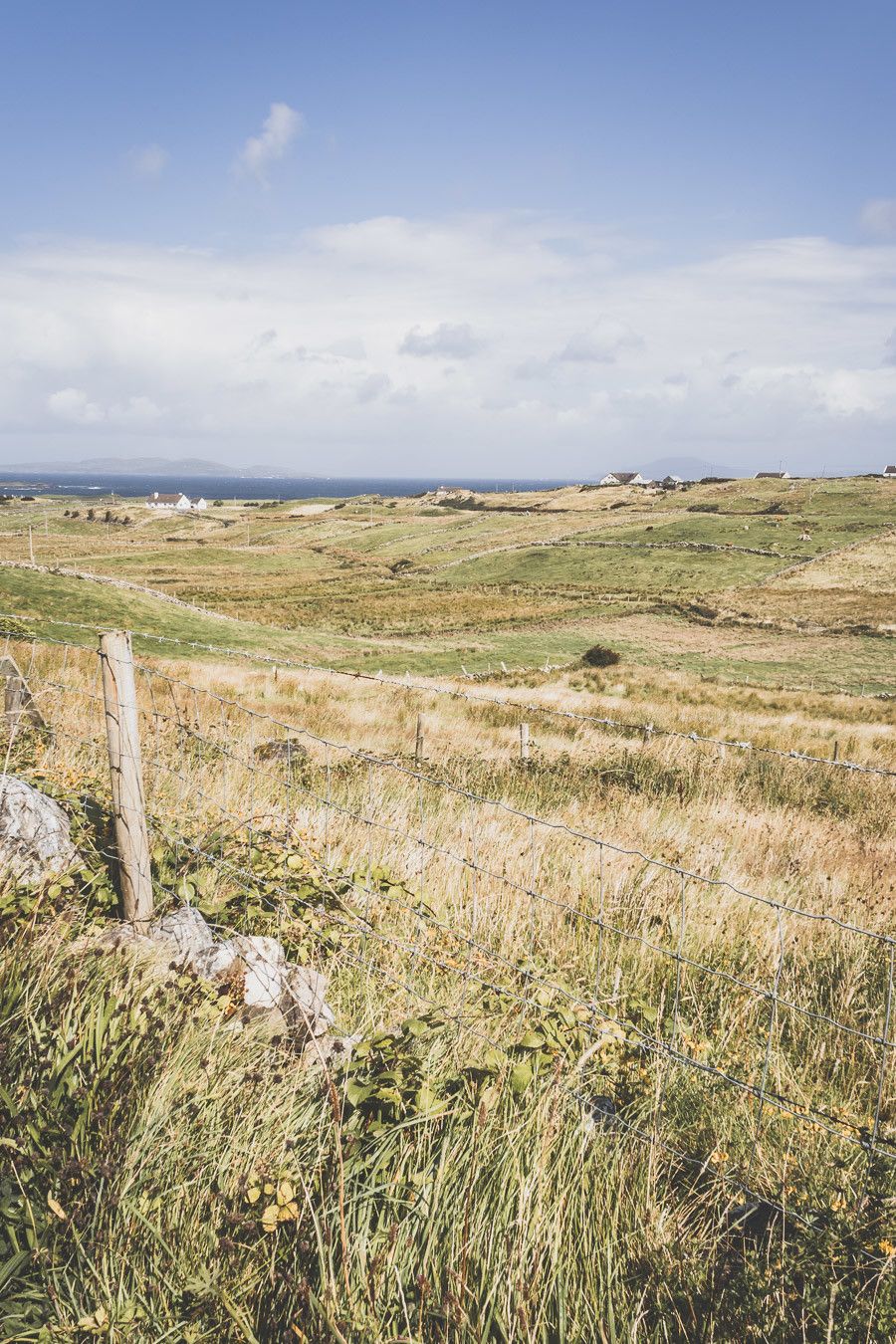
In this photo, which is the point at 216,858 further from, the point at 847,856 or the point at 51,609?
the point at 51,609

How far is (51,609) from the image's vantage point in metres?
30.9

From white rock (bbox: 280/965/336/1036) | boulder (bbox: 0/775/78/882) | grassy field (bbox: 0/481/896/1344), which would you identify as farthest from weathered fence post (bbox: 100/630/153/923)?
white rock (bbox: 280/965/336/1036)

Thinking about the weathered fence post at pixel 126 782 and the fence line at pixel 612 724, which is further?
the fence line at pixel 612 724

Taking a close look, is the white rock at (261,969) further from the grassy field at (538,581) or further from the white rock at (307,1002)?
the grassy field at (538,581)

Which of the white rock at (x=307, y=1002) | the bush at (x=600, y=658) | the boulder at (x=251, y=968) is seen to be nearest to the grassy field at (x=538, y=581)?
the bush at (x=600, y=658)

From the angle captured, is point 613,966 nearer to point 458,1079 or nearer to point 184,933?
point 458,1079

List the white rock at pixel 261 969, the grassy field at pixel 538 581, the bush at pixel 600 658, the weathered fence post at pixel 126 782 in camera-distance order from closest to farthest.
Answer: the white rock at pixel 261 969 → the weathered fence post at pixel 126 782 → the bush at pixel 600 658 → the grassy field at pixel 538 581

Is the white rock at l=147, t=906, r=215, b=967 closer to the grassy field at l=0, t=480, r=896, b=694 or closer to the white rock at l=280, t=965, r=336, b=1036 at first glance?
the white rock at l=280, t=965, r=336, b=1036

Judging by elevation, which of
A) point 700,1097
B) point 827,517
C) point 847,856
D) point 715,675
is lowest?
point 715,675

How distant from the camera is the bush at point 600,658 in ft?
135

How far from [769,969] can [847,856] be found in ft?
12.0

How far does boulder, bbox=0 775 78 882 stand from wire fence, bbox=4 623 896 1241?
33 centimetres

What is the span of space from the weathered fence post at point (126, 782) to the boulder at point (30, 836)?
490 mm

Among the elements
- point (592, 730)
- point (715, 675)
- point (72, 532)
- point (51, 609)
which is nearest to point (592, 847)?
point (592, 730)
